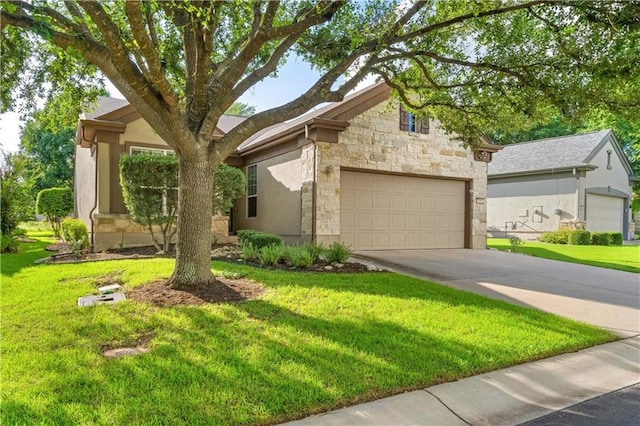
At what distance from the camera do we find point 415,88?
30.0 ft

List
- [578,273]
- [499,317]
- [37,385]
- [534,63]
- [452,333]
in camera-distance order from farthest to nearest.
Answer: [578,273] < [534,63] < [499,317] < [452,333] < [37,385]

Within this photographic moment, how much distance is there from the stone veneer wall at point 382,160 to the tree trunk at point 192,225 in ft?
16.2

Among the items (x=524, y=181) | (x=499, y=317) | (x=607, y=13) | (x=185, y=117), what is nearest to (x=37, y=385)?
(x=185, y=117)

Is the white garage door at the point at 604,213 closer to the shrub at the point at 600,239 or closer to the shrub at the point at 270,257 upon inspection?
the shrub at the point at 600,239

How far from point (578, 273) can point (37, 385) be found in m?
11.1

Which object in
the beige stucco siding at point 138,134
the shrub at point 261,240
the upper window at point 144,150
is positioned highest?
the beige stucco siding at point 138,134

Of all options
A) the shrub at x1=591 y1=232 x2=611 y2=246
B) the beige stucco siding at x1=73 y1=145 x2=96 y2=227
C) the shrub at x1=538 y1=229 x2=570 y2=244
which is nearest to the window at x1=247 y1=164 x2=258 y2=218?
the beige stucco siding at x1=73 y1=145 x2=96 y2=227

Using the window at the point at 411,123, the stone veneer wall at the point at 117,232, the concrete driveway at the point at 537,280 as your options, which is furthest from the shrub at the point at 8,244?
the window at the point at 411,123

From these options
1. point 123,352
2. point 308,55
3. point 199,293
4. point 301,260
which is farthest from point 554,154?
point 123,352

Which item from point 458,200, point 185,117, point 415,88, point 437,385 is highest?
point 415,88

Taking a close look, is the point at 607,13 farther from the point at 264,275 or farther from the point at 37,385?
the point at 37,385

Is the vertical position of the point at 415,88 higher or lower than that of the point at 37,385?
higher

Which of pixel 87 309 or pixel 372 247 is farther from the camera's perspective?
pixel 372 247

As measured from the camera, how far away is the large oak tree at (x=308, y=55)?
5.32 m
